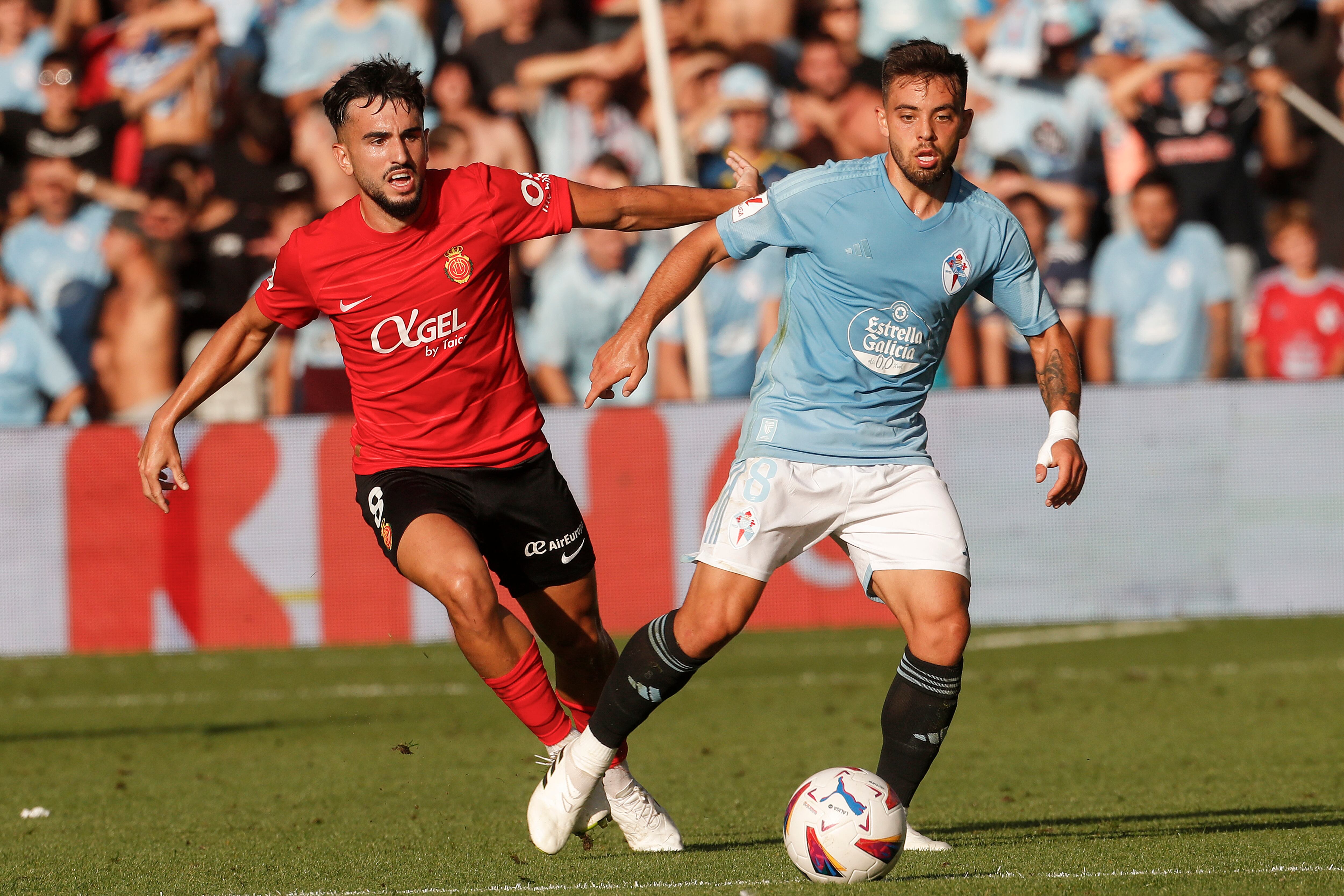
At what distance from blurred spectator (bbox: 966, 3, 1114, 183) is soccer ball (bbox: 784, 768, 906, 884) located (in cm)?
911

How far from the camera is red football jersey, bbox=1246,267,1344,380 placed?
12.5 metres

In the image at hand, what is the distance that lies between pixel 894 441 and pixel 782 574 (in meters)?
6.96

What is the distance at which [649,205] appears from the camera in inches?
217

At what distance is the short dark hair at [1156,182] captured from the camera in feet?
41.1

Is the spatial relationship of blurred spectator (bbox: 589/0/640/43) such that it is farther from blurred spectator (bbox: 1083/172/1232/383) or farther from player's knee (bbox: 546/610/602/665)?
player's knee (bbox: 546/610/602/665)

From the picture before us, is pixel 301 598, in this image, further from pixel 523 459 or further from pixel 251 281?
pixel 523 459

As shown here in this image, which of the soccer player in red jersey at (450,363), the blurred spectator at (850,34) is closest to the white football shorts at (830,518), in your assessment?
the soccer player in red jersey at (450,363)

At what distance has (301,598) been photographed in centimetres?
1205

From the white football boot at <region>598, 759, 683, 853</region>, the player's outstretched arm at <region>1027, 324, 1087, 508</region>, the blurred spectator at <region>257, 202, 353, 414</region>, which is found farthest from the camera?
the blurred spectator at <region>257, 202, 353, 414</region>

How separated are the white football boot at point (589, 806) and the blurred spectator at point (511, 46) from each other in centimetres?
908

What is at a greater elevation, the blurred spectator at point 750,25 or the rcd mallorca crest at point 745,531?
the blurred spectator at point 750,25

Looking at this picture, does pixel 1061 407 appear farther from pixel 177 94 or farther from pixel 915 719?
pixel 177 94

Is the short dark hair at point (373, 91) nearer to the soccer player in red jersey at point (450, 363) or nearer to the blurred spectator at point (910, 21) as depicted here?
the soccer player in red jersey at point (450, 363)

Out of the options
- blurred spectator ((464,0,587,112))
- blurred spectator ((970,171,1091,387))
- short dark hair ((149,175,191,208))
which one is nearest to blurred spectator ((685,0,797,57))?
blurred spectator ((464,0,587,112))
